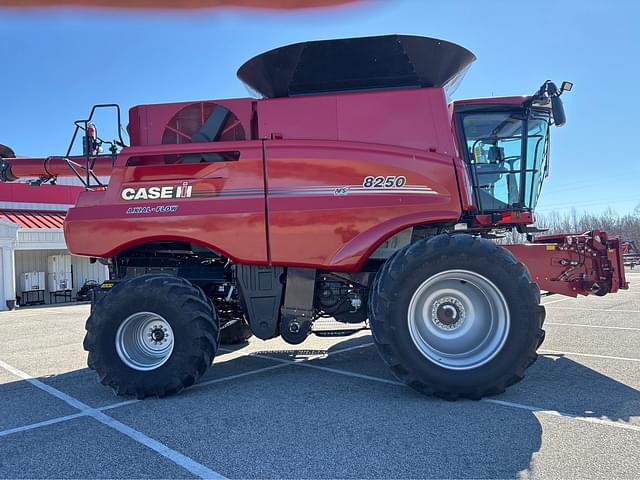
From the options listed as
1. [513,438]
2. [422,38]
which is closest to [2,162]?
[422,38]

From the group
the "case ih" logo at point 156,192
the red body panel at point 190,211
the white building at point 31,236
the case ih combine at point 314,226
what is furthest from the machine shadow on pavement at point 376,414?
the white building at point 31,236

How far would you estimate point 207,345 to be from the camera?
468 cm

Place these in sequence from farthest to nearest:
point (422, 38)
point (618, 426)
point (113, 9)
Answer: point (422, 38)
point (618, 426)
point (113, 9)

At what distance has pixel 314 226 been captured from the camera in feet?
15.7

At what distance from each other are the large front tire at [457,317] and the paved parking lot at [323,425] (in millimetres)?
246

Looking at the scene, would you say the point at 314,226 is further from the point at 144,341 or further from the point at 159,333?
the point at 144,341

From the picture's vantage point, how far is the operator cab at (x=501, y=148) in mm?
5859

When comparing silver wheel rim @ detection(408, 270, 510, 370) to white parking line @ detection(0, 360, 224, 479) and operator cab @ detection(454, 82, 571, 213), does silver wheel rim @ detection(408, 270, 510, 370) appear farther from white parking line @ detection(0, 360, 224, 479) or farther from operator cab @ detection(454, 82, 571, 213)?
white parking line @ detection(0, 360, 224, 479)

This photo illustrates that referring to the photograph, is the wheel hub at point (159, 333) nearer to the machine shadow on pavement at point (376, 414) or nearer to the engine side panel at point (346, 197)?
the machine shadow on pavement at point (376, 414)

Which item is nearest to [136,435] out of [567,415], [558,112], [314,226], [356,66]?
[314,226]

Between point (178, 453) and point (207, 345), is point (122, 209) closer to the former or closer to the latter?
point (207, 345)

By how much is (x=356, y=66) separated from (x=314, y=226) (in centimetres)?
170

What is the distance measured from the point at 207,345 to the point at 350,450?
6.39 feet

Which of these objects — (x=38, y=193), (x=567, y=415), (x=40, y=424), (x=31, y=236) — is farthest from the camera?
(x=38, y=193)
